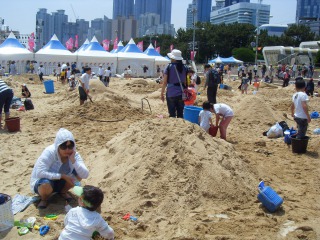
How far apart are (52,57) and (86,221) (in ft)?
93.1

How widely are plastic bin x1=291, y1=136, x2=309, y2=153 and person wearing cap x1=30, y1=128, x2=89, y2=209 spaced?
4.72 meters

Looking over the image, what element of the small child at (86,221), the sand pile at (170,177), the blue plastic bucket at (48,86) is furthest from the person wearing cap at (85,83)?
the small child at (86,221)

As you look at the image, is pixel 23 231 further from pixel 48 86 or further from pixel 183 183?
pixel 48 86

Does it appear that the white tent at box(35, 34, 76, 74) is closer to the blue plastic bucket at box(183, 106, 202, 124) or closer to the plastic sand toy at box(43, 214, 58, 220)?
the blue plastic bucket at box(183, 106, 202, 124)

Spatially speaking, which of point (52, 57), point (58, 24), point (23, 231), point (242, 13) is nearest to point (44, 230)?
point (23, 231)

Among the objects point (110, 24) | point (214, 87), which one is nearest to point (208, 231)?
point (214, 87)

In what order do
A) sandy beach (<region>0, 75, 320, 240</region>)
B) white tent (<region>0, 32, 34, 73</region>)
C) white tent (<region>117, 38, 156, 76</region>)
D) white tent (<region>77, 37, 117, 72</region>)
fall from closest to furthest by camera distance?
sandy beach (<region>0, 75, 320, 240</region>) → white tent (<region>0, 32, 34, 73</region>) → white tent (<region>77, 37, 117, 72</region>) → white tent (<region>117, 38, 156, 76</region>)

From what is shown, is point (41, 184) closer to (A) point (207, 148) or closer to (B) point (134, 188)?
(B) point (134, 188)

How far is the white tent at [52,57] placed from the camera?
29.6 metres

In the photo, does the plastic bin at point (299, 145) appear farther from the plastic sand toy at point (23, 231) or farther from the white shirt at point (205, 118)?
the plastic sand toy at point (23, 231)

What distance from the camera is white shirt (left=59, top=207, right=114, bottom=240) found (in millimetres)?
3186

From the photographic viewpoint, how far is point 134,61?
33.4 metres

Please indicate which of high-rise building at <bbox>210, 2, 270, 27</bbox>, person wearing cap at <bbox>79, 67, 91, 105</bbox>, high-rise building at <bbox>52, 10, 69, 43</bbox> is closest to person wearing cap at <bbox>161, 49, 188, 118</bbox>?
person wearing cap at <bbox>79, 67, 91, 105</bbox>

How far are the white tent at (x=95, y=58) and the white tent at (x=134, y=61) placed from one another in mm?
847
